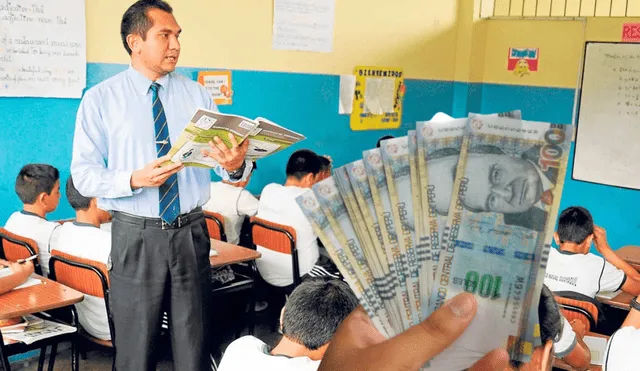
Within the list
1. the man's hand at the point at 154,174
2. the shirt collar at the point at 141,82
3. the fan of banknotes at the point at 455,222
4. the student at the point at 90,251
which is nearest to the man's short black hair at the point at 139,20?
the shirt collar at the point at 141,82

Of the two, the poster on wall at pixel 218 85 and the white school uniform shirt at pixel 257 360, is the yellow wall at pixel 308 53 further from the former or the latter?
the white school uniform shirt at pixel 257 360

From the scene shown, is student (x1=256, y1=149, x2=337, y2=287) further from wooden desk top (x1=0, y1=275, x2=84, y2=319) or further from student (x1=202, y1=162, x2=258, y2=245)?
wooden desk top (x1=0, y1=275, x2=84, y2=319)

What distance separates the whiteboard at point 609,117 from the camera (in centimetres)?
577

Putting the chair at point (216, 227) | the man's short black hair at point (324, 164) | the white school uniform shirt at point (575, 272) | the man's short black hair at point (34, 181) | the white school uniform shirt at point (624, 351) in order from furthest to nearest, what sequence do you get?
the man's short black hair at point (324, 164)
the chair at point (216, 227)
the man's short black hair at point (34, 181)
the white school uniform shirt at point (575, 272)
the white school uniform shirt at point (624, 351)

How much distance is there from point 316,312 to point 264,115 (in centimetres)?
354

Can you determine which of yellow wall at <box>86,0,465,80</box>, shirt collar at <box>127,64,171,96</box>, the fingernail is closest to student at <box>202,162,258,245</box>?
yellow wall at <box>86,0,465,80</box>

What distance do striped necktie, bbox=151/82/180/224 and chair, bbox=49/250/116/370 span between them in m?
0.62

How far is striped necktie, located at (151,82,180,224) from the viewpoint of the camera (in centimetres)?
265

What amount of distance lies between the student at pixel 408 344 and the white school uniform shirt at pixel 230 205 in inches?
147

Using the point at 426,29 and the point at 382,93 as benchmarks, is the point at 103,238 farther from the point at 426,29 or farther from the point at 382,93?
the point at 426,29

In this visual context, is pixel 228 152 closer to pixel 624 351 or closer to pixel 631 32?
pixel 624 351

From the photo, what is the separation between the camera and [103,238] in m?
3.27

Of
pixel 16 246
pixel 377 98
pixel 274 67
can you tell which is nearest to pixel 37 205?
pixel 16 246

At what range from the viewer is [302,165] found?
4398 mm
